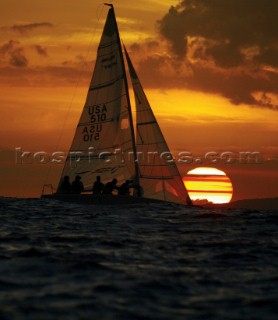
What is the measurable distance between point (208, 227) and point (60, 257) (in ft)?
35.6

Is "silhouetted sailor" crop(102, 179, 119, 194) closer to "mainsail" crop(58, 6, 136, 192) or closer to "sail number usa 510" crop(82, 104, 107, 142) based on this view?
"mainsail" crop(58, 6, 136, 192)

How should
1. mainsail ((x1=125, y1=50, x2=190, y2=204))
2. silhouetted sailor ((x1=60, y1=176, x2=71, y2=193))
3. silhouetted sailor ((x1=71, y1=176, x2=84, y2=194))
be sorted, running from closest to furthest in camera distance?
mainsail ((x1=125, y1=50, x2=190, y2=204))
silhouetted sailor ((x1=71, y1=176, x2=84, y2=194))
silhouetted sailor ((x1=60, y1=176, x2=71, y2=193))

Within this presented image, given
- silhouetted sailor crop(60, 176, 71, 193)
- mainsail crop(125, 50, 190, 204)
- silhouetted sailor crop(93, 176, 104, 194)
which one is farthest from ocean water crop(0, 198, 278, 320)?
silhouetted sailor crop(60, 176, 71, 193)

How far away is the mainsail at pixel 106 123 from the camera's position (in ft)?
127

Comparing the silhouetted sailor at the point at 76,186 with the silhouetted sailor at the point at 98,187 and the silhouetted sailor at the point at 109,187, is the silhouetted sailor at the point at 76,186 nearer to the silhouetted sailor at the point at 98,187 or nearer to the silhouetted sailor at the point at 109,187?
the silhouetted sailor at the point at 98,187

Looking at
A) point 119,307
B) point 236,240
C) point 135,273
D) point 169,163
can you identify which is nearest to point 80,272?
point 135,273

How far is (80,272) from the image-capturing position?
42.8ft

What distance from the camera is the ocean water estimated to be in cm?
994

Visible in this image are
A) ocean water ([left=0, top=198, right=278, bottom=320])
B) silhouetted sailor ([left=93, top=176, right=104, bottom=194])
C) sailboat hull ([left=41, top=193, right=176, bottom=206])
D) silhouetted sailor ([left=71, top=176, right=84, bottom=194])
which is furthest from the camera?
silhouetted sailor ([left=71, top=176, right=84, bottom=194])

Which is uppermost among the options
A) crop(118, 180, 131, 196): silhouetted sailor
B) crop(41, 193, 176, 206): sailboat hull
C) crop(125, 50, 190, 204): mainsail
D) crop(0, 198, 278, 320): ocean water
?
crop(125, 50, 190, 204): mainsail

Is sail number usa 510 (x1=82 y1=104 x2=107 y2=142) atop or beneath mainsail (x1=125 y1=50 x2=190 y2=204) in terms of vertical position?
atop

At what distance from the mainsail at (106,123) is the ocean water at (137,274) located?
54.1 ft

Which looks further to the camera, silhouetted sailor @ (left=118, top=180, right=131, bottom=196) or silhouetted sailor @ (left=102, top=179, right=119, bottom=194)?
silhouetted sailor @ (left=102, top=179, right=119, bottom=194)

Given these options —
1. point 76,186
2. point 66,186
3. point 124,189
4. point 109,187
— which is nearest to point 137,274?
point 124,189
